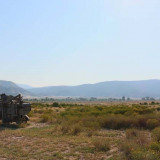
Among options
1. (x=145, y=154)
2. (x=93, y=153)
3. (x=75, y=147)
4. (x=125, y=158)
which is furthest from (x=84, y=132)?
(x=145, y=154)

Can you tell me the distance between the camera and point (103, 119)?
2198 cm

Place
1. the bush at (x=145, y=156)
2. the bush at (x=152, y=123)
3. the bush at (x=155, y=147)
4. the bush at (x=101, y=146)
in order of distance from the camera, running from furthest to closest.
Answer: the bush at (x=152, y=123)
the bush at (x=101, y=146)
the bush at (x=155, y=147)
the bush at (x=145, y=156)

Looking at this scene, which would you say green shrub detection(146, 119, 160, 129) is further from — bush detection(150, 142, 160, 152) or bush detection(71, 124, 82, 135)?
bush detection(150, 142, 160, 152)

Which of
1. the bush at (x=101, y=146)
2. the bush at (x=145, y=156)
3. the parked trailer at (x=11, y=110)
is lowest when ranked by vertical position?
the bush at (x=101, y=146)

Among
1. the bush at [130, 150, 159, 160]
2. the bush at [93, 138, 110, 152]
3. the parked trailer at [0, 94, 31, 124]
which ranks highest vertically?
the parked trailer at [0, 94, 31, 124]

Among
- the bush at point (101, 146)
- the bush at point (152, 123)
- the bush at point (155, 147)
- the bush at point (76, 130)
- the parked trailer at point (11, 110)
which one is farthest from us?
the parked trailer at point (11, 110)

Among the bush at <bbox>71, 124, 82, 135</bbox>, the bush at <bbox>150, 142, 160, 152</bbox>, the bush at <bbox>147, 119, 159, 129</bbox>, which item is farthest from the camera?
the bush at <bbox>147, 119, 159, 129</bbox>

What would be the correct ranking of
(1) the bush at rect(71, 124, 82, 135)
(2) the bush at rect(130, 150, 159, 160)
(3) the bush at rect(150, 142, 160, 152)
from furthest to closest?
(1) the bush at rect(71, 124, 82, 135)
(3) the bush at rect(150, 142, 160, 152)
(2) the bush at rect(130, 150, 159, 160)

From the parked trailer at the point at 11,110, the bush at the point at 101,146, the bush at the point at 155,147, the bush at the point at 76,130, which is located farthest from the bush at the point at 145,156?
the parked trailer at the point at 11,110

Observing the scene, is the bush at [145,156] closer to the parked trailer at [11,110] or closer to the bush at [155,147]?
the bush at [155,147]

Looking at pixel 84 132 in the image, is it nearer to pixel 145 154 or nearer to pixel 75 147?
pixel 75 147

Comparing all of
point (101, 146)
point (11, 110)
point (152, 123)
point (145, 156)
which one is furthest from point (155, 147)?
point (11, 110)

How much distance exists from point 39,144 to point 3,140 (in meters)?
2.90

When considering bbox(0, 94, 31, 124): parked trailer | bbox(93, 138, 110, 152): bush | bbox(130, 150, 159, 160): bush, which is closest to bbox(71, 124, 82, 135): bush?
bbox(93, 138, 110, 152): bush
